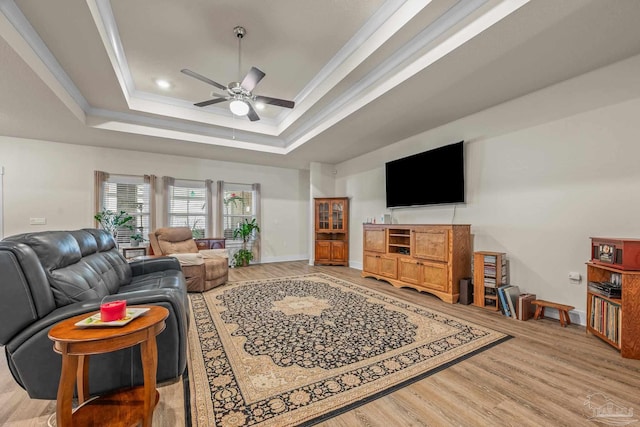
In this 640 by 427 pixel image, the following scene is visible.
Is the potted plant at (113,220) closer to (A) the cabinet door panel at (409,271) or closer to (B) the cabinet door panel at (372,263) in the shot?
(B) the cabinet door panel at (372,263)

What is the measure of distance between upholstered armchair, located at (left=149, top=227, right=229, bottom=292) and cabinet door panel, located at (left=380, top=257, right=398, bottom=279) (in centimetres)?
265

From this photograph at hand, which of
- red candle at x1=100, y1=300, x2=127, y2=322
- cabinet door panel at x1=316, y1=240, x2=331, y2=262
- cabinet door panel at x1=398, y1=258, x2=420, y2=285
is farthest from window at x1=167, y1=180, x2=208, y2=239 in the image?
red candle at x1=100, y1=300, x2=127, y2=322

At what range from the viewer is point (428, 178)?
448cm

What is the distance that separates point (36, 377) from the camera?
1.43 m

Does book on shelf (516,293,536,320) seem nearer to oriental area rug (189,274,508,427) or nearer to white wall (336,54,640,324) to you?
white wall (336,54,640,324)

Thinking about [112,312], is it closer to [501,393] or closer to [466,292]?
[501,393]

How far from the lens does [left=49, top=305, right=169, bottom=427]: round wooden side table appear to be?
1176mm

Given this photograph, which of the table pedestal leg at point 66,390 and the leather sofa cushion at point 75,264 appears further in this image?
the leather sofa cushion at point 75,264

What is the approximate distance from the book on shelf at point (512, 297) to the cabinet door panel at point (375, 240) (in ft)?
6.38

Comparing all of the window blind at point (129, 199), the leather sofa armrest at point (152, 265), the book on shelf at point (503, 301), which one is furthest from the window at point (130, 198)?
the book on shelf at point (503, 301)

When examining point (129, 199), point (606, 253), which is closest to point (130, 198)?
point (129, 199)

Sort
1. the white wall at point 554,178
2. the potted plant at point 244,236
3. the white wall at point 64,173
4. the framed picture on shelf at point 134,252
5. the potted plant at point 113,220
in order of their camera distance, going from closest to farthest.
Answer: the white wall at point 554,178, the white wall at point 64,173, the potted plant at point 113,220, the framed picture on shelf at point 134,252, the potted plant at point 244,236

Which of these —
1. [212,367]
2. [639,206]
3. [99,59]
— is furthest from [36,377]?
[639,206]

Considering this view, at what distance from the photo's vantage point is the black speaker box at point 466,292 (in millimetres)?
3578
